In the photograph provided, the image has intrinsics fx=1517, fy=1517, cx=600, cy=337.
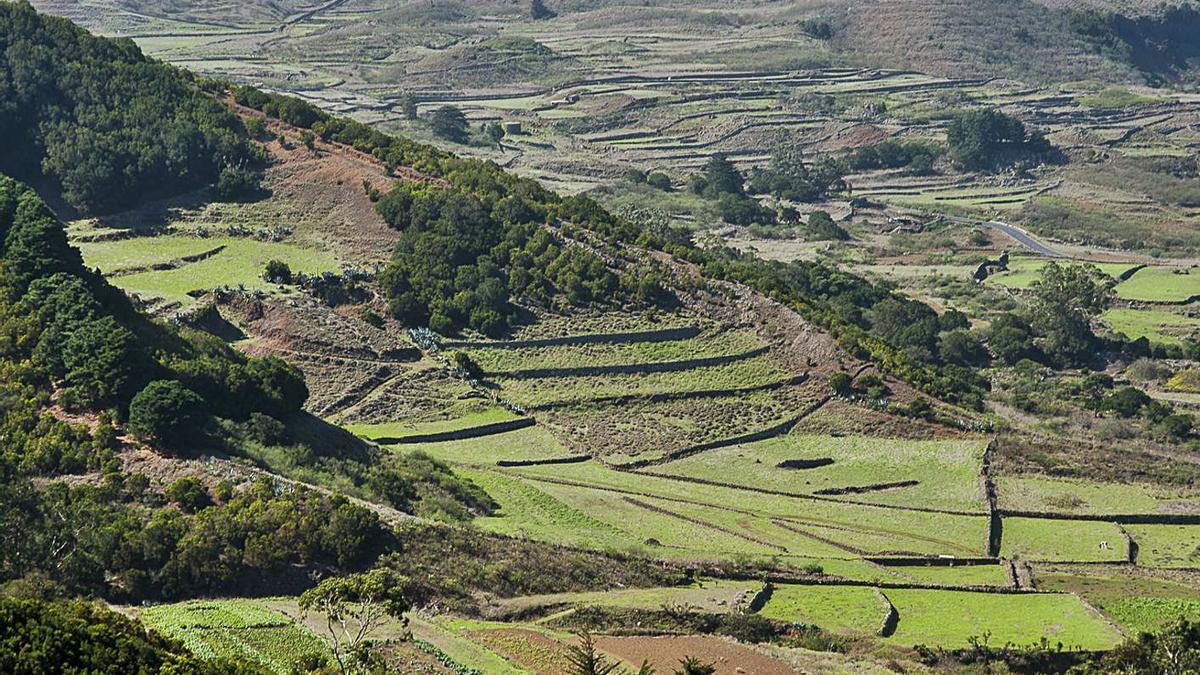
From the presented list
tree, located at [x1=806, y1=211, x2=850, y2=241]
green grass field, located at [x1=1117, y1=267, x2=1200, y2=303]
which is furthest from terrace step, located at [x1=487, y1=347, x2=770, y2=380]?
tree, located at [x1=806, y1=211, x2=850, y2=241]

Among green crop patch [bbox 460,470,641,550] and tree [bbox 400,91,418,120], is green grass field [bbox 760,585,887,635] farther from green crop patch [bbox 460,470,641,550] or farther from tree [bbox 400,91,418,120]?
tree [bbox 400,91,418,120]

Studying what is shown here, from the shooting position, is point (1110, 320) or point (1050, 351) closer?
point (1050, 351)

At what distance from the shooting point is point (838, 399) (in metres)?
64.1

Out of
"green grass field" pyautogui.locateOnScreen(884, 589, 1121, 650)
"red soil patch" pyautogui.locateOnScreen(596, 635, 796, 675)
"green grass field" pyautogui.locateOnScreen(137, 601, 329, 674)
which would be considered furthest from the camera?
"green grass field" pyautogui.locateOnScreen(884, 589, 1121, 650)

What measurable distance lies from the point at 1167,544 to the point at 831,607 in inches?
622

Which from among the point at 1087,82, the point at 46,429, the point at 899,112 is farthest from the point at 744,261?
the point at 1087,82

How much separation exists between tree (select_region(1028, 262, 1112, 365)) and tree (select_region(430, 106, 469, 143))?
57569 millimetres

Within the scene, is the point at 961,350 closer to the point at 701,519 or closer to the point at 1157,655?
the point at 701,519

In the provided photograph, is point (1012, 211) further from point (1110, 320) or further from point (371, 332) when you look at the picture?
point (371, 332)

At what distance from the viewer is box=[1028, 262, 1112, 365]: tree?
85938mm

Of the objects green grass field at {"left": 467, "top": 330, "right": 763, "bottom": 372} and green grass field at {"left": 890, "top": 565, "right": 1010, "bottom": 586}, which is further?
→ green grass field at {"left": 467, "top": 330, "right": 763, "bottom": 372}

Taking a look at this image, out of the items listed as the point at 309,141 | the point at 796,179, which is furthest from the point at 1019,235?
the point at 309,141

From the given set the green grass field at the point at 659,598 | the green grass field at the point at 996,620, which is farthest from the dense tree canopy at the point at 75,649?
the green grass field at the point at 996,620

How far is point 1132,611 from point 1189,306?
56239 millimetres
